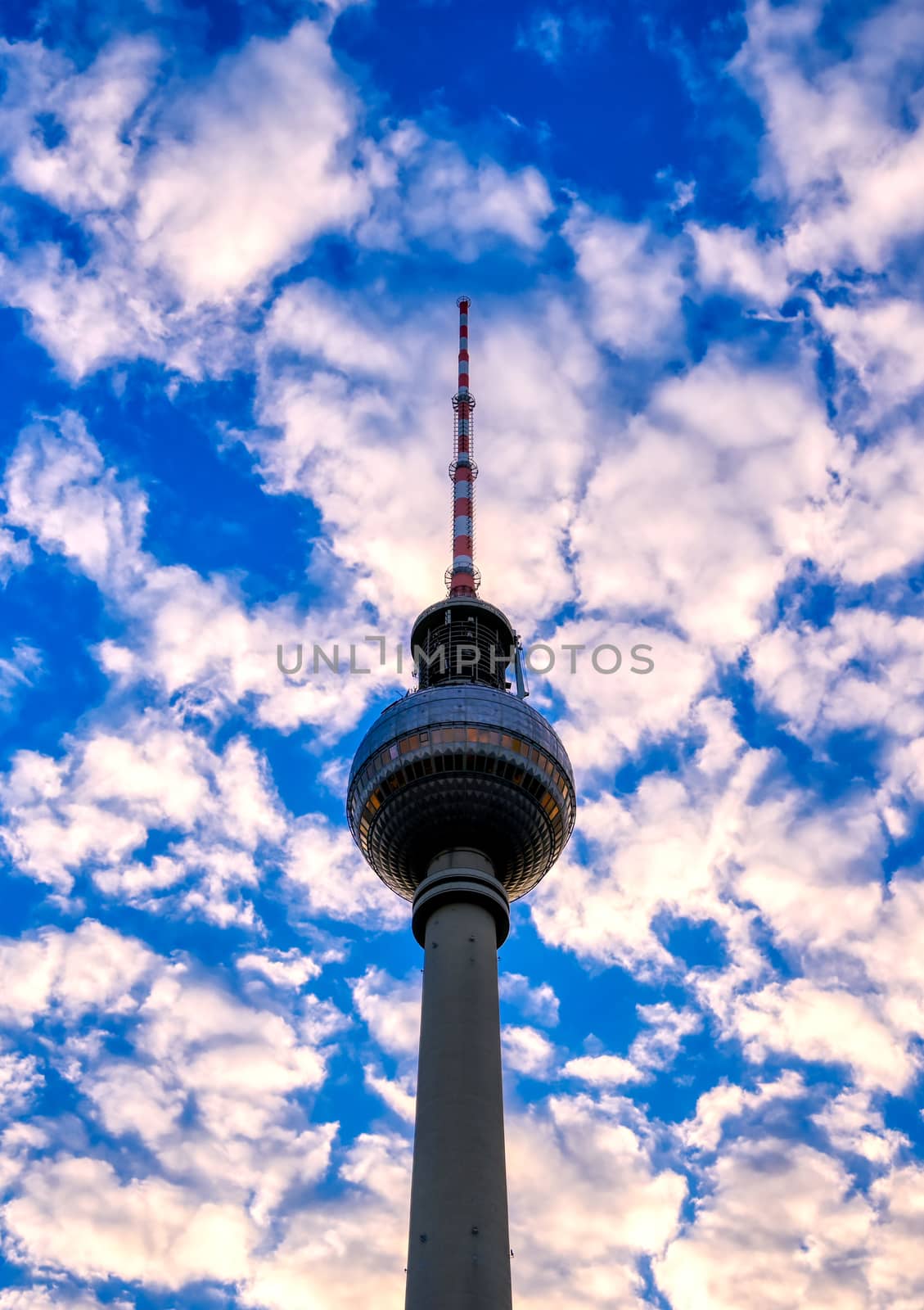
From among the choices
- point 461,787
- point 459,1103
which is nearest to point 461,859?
point 461,787

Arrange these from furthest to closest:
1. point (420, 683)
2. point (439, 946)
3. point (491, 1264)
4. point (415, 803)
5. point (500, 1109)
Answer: point (420, 683) < point (415, 803) < point (439, 946) < point (500, 1109) < point (491, 1264)

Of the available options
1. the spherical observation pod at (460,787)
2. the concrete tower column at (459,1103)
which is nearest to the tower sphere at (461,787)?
the spherical observation pod at (460,787)

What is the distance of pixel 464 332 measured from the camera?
102 m

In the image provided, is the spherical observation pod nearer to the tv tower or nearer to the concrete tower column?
the tv tower

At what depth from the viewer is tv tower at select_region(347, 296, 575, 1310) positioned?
55406 mm

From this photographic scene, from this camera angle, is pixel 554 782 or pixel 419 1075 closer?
pixel 419 1075

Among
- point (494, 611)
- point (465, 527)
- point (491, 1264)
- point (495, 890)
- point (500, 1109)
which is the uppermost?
point (465, 527)

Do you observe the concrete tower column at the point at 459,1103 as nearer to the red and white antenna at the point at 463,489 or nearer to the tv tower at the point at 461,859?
the tv tower at the point at 461,859

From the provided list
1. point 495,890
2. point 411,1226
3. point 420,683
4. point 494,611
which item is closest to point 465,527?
point 494,611

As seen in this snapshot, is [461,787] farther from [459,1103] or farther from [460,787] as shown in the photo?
[459,1103]

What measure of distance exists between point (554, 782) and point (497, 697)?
6.26 m

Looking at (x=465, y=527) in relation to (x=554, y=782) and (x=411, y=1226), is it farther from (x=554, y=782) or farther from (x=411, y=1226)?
(x=411, y=1226)

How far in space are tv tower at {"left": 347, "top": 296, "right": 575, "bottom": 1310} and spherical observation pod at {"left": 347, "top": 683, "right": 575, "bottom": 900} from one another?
9 cm

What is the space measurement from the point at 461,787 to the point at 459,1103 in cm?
1800
